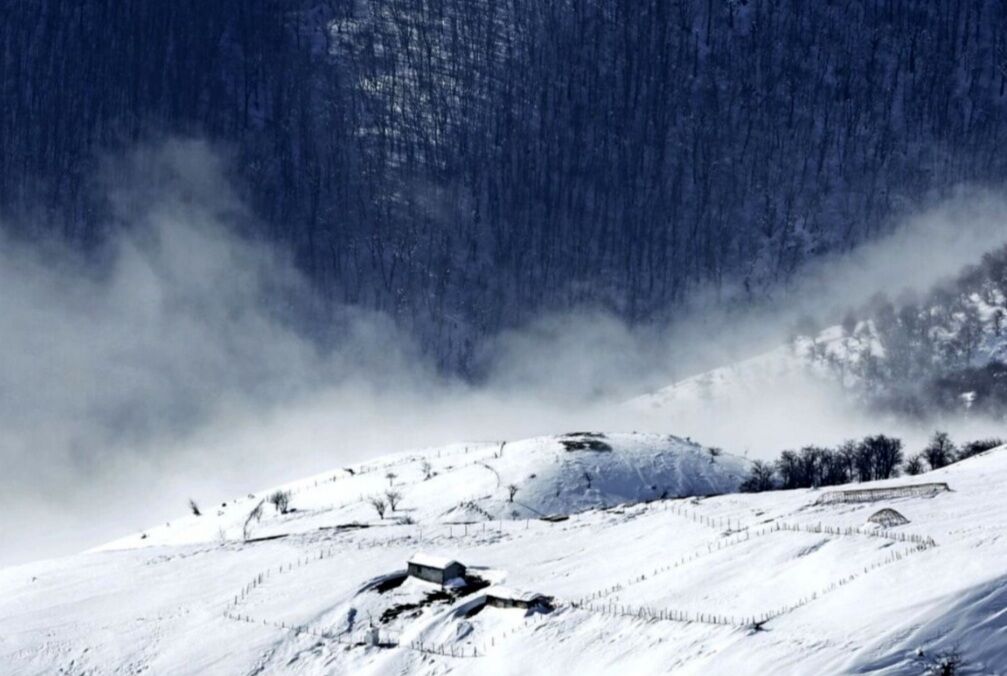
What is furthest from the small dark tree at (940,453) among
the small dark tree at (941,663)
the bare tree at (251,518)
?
the small dark tree at (941,663)

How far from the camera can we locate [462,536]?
112375 mm

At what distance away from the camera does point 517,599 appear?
89.1 metres

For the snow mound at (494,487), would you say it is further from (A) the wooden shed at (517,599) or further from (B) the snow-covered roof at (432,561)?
(A) the wooden shed at (517,599)

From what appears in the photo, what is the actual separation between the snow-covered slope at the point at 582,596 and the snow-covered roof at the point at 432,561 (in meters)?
1.57

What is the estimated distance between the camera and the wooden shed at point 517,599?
289 feet

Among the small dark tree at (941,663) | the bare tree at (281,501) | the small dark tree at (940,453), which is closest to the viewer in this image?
the small dark tree at (941,663)

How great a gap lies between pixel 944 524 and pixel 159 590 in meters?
57.2

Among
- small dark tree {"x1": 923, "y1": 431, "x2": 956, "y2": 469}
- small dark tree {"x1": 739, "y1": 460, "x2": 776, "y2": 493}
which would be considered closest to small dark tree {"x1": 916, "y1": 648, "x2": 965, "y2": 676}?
small dark tree {"x1": 739, "y1": 460, "x2": 776, "y2": 493}

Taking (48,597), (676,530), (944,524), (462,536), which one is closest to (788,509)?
(676,530)

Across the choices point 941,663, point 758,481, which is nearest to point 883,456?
point 758,481

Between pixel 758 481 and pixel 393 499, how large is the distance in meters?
41.7

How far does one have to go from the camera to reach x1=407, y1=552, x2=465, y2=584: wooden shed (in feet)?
315

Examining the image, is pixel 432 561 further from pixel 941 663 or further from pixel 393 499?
pixel 393 499

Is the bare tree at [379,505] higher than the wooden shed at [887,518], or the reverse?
the bare tree at [379,505]
